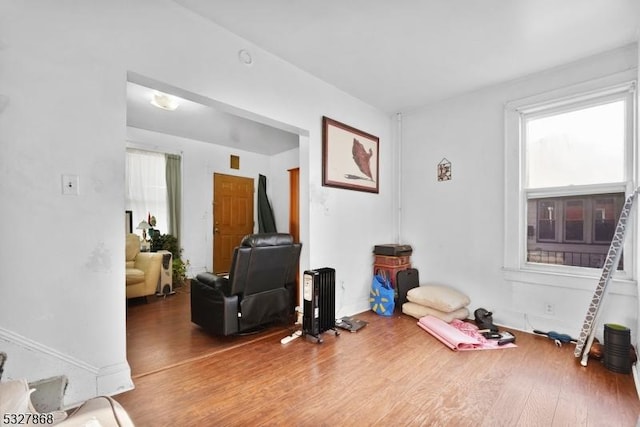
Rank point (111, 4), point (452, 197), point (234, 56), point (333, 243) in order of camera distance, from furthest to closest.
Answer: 1. point (452, 197)
2. point (333, 243)
3. point (234, 56)
4. point (111, 4)

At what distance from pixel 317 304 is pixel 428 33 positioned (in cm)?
249

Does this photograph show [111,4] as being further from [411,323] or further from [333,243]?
[411,323]

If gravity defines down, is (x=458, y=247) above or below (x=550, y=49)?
below

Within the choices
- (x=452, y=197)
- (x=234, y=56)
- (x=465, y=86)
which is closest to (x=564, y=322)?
(x=452, y=197)

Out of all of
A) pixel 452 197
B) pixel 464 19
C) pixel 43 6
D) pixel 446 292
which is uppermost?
pixel 464 19

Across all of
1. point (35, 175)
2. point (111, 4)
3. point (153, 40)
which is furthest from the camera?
point (153, 40)

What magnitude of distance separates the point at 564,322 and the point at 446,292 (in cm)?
103

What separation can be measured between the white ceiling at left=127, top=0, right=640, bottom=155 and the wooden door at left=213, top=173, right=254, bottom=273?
254 centimetres

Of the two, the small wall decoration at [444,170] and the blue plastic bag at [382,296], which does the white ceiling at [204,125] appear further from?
the blue plastic bag at [382,296]

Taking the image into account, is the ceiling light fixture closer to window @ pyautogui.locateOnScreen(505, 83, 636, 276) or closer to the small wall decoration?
the small wall decoration

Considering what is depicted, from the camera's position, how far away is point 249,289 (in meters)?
2.69

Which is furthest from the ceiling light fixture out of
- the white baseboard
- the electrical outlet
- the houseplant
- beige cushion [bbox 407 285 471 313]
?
the electrical outlet

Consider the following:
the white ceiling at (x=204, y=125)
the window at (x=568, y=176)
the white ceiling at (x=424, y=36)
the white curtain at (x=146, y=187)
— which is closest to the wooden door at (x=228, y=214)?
the white ceiling at (x=204, y=125)

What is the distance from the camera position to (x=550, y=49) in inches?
100
